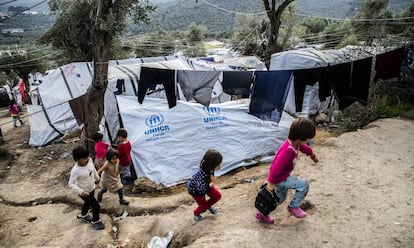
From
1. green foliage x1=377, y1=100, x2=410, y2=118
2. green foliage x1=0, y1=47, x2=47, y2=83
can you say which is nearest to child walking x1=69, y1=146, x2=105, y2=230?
green foliage x1=377, y1=100, x2=410, y2=118

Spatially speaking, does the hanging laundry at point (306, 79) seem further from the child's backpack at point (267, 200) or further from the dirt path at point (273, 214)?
the child's backpack at point (267, 200)

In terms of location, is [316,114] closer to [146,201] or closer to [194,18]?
[146,201]

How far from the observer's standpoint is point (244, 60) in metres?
17.4

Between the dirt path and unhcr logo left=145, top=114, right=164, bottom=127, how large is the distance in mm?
1498

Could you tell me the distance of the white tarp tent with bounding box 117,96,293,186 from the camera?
626cm

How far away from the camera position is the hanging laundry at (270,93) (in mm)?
6895

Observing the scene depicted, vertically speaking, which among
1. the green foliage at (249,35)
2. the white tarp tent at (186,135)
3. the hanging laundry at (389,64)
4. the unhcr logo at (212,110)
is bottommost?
the white tarp tent at (186,135)

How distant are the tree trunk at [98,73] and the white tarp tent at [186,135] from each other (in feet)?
1.83

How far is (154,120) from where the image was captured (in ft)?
21.1

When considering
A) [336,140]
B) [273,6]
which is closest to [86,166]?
[336,140]

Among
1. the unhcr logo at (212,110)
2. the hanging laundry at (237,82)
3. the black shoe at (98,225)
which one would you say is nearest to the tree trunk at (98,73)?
the unhcr logo at (212,110)

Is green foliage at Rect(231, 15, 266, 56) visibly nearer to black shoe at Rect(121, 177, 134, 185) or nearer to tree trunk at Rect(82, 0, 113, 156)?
tree trunk at Rect(82, 0, 113, 156)

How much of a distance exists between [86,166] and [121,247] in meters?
1.24

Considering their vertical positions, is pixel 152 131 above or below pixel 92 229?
above
